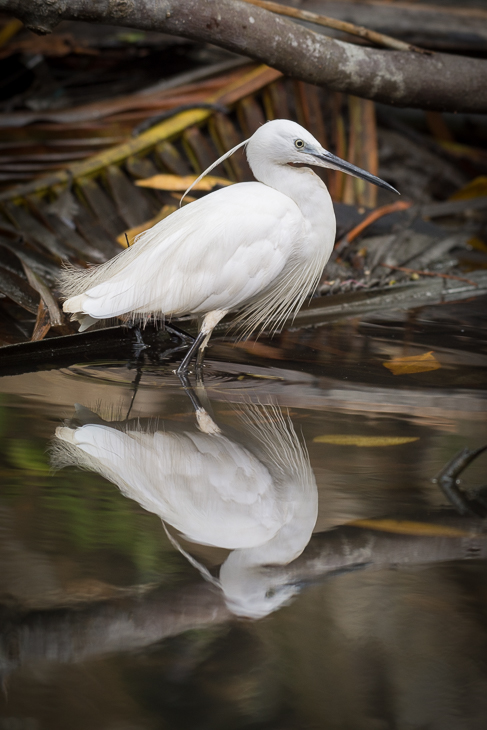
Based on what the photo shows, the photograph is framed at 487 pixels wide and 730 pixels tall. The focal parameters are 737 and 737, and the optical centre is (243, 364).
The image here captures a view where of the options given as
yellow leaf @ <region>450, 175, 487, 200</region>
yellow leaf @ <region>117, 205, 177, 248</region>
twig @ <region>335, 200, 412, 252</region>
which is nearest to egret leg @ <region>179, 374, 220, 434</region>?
yellow leaf @ <region>117, 205, 177, 248</region>

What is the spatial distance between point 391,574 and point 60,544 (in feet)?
2.47

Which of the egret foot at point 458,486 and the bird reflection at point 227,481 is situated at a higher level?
the bird reflection at point 227,481

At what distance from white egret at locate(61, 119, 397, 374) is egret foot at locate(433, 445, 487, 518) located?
3.81ft

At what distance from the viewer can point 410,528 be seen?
1798mm

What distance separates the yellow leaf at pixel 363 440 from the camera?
230 cm

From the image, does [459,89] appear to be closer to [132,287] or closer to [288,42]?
[288,42]

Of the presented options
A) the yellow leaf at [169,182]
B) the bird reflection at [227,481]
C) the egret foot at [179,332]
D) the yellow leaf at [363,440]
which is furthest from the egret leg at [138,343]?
the yellow leaf at [169,182]

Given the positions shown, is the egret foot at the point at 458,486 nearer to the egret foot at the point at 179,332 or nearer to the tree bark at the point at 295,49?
the egret foot at the point at 179,332

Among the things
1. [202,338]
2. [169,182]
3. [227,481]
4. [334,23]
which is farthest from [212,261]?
[169,182]

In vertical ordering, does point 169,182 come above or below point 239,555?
below

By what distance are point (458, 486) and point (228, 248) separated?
1335 mm

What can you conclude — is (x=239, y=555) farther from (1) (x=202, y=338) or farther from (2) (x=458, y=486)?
(1) (x=202, y=338)

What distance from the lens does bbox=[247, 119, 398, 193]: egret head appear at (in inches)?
117

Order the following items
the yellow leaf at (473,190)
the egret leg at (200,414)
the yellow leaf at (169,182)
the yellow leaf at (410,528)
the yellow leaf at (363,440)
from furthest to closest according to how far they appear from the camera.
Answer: the yellow leaf at (473,190)
the yellow leaf at (169,182)
the egret leg at (200,414)
the yellow leaf at (363,440)
the yellow leaf at (410,528)
